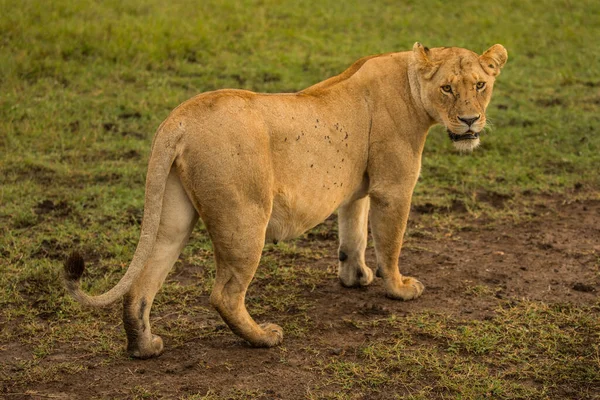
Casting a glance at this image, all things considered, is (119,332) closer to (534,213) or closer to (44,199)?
(44,199)

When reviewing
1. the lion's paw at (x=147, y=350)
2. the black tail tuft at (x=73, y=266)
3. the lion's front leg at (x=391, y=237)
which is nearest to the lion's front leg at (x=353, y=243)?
the lion's front leg at (x=391, y=237)

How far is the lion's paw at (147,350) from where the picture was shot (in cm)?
391

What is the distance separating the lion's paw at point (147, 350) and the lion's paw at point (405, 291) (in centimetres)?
130

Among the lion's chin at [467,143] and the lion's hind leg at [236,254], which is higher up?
the lion's chin at [467,143]

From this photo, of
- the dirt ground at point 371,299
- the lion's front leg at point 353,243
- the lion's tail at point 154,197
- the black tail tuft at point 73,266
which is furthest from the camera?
the lion's front leg at point 353,243

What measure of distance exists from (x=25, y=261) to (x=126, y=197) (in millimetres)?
1146

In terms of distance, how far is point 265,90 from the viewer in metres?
8.16

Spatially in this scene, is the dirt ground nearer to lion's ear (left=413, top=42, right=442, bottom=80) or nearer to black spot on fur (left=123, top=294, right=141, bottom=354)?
black spot on fur (left=123, top=294, right=141, bottom=354)

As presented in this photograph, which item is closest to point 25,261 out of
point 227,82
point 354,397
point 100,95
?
point 354,397

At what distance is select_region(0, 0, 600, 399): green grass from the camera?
4020 millimetres

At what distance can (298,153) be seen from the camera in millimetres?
3992

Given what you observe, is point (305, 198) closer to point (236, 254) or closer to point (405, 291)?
point (236, 254)

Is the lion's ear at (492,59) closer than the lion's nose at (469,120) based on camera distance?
No

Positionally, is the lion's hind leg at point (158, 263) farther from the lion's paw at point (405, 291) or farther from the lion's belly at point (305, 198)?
the lion's paw at point (405, 291)
